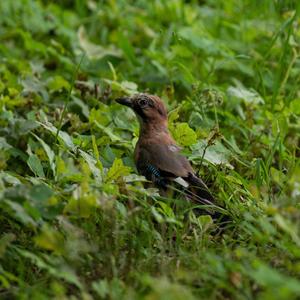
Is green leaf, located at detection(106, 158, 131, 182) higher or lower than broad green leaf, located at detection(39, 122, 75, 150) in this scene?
higher

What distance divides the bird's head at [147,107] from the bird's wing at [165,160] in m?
0.35

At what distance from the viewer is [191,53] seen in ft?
20.9

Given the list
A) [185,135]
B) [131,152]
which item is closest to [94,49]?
Result: [131,152]

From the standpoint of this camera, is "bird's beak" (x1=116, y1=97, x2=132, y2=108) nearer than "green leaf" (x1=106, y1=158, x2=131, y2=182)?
No

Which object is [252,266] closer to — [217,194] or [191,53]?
[217,194]

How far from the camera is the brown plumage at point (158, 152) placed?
4.62 m

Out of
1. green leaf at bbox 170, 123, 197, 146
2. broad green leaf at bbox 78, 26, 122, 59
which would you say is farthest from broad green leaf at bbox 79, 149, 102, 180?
broad green leaf at bbox 78, 26, 122, 59

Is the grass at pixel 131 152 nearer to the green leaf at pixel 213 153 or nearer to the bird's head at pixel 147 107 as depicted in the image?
the green leaf at pixel 213 153

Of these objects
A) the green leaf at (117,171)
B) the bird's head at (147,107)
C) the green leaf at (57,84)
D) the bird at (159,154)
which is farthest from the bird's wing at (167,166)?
the green leaf at (57,84)

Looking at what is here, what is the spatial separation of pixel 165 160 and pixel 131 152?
0.30m

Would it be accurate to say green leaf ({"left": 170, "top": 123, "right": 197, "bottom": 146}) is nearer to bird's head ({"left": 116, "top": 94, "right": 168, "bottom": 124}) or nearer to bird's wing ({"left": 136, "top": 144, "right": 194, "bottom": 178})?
bird's wing ({"left": 136, "top": 144, "right": 194, "bottom": 178})

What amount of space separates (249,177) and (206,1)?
3852mm

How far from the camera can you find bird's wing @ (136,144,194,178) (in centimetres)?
470

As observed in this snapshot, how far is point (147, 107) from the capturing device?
5.28m
